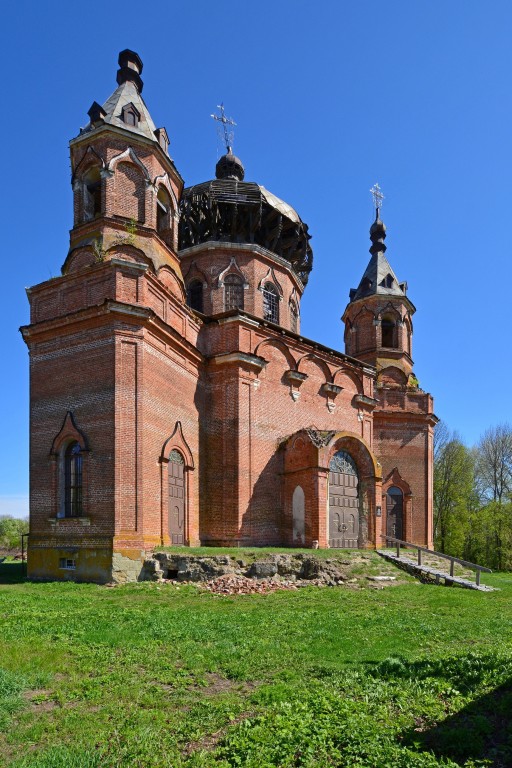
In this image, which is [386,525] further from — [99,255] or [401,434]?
[99,255]

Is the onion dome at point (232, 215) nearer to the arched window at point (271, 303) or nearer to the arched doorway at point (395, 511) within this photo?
the arched window at point (271, 303)

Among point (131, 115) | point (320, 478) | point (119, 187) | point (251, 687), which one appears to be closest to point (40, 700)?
point (251, 687)

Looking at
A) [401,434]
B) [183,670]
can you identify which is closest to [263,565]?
[183,670]

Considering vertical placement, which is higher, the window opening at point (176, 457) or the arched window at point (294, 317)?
the arched window at point (294, 317)

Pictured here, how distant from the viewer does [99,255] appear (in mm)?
16922

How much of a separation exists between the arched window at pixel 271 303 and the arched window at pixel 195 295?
2.61 meters

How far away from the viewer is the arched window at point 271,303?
986 inches

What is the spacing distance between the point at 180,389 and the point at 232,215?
9.55m

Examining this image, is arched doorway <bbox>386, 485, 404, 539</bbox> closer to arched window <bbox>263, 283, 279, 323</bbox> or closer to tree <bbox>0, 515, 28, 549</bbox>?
arched window <bbox>263, 283, 279, 323</bbox>

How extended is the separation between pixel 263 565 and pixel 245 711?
9.66 m

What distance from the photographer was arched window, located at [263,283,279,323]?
25047mm

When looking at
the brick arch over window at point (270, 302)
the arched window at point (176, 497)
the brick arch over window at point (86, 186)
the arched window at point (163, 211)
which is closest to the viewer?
the arched window at point (176, 497)

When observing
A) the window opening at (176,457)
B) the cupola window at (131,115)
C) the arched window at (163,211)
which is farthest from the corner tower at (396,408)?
the cupola window at (131,115)

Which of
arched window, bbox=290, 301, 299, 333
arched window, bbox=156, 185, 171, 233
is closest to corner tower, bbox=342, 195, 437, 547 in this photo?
arched window, bbox=290, 301, 299, 333
